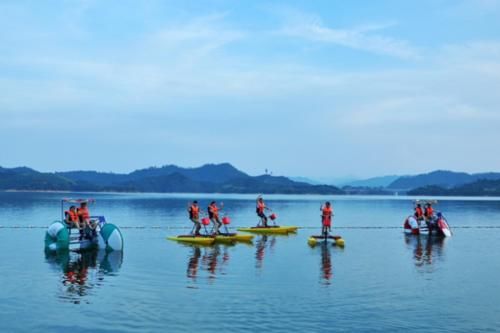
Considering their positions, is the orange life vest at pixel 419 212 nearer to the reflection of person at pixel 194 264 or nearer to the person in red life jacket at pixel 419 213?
the person in red life jacket at pixel 419 213

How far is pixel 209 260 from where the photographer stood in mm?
28062

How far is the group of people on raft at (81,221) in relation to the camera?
104 feet

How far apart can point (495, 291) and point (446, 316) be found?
5.14 meters

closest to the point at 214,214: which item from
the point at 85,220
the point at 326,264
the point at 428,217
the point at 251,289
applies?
the point at 85,220

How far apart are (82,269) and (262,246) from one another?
1267 cm

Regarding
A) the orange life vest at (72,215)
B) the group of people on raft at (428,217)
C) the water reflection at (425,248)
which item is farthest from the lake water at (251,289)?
the group of people on raft at (428,217)

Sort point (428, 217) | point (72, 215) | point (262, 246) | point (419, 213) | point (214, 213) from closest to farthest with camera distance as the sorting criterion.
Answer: point (72, 215)
point (262, 246)
point (214, 213)
point (428, 217)
point (419, 213)

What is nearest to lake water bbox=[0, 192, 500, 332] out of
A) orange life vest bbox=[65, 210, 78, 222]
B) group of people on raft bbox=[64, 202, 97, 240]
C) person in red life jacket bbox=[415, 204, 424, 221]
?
group of people on raft bbox=[64, 202, 97, 240]

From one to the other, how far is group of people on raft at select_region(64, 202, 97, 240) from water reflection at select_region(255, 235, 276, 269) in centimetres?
909

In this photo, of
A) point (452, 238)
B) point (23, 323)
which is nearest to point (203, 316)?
point (23, 323)

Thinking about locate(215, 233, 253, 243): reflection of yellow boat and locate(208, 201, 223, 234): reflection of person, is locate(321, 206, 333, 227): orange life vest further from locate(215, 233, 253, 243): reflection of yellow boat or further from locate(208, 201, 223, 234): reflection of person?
locate(208, 201, 223, 234): reflection of person

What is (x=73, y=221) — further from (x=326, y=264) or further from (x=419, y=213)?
(x=419, y=213)

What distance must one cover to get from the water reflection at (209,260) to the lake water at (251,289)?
0.17 feet

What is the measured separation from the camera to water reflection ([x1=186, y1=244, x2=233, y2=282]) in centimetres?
2430
